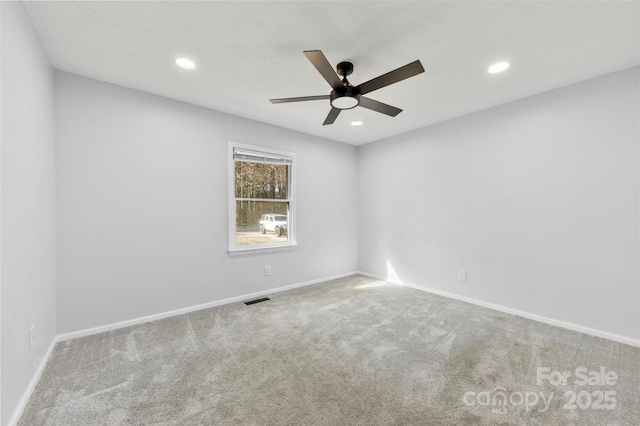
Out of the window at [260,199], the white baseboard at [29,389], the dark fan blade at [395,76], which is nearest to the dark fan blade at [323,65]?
the dark fan blade at [395,76]

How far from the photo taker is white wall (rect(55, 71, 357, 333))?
99.0 inches

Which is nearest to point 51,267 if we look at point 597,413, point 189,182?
point 189,182

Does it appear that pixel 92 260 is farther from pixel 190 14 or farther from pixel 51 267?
pixel 190 14

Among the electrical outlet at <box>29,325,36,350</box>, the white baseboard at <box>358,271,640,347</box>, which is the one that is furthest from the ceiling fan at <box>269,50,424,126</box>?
the white baseboard at <box>358,271,640,347</box>

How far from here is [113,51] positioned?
2.16m

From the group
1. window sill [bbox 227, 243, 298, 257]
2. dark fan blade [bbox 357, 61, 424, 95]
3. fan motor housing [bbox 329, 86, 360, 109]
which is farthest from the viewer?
window sill [bbox 227, 243, 298, 257]

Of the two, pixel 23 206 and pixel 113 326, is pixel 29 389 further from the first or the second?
pixel 23 206

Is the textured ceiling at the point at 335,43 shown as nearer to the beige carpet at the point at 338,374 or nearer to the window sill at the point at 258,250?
the window sill at the point at 258,250

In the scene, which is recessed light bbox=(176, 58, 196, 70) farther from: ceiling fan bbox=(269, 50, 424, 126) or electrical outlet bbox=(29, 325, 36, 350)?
electrical outlet bbox=(29, 325, 36, 350)

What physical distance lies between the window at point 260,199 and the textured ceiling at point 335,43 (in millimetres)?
1008

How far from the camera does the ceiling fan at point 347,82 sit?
174 centimetres

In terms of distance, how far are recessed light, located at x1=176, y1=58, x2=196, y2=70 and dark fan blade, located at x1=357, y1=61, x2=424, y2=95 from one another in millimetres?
1522

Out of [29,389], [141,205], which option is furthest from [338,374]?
[141,205]

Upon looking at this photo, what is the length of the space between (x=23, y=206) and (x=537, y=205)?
15.1ft
